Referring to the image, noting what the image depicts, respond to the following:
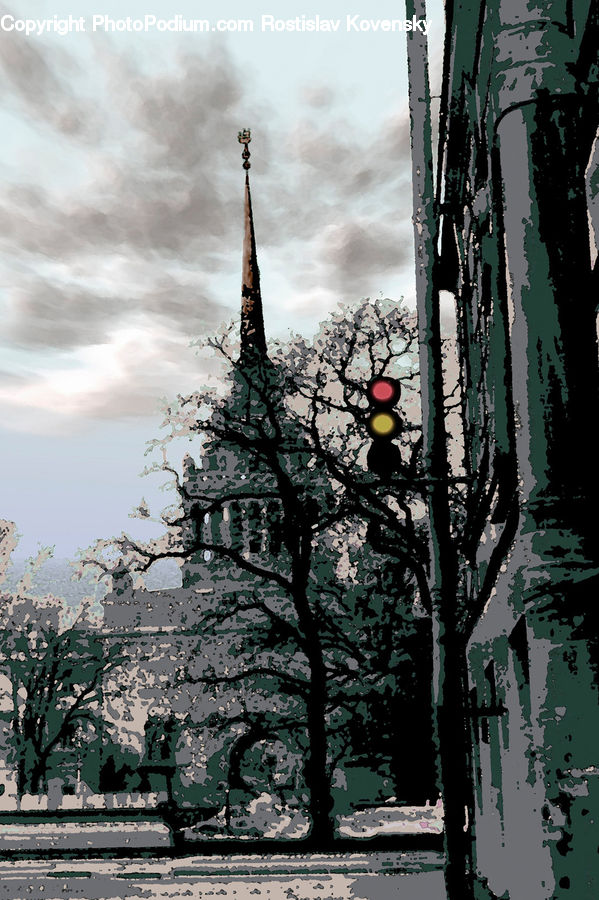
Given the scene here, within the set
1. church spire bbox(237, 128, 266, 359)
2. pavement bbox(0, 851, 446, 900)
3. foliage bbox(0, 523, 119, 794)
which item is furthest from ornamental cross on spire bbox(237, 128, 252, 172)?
pavement bbox(0, 851, 446, 900)

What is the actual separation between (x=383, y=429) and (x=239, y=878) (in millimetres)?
11634

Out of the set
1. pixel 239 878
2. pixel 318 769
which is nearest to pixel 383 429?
pixel 239 878

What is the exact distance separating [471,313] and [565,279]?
18.7 feet

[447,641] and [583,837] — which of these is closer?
[583,837]

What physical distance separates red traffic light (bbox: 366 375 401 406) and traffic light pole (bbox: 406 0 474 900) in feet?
2.39

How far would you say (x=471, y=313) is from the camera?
408 inches

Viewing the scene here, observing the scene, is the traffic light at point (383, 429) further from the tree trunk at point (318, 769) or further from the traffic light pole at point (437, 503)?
the tree trunk at point (318, 769)

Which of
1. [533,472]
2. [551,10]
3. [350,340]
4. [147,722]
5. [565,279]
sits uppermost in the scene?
[350,340]

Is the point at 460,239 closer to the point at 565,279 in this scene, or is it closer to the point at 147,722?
the point at 565,279

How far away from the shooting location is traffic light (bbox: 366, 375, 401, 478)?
621 centimetres

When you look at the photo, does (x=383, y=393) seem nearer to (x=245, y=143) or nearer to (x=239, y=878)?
(x=239, y=878)

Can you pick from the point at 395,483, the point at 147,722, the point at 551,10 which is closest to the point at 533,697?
the point at 395,483

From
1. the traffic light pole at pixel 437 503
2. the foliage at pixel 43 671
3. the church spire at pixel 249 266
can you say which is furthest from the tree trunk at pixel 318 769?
the church spire at pixel 249 266

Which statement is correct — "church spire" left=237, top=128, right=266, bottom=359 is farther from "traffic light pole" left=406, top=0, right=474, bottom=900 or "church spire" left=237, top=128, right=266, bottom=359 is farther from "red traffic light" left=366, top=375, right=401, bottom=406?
"red traffic light" left=366, top=375, right=401, bottom=406
